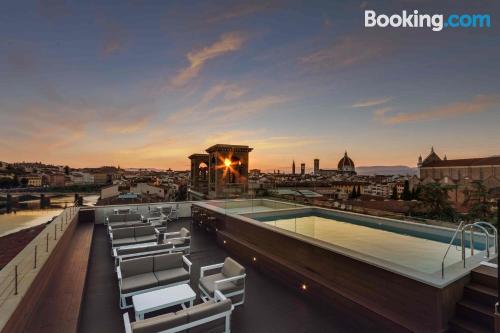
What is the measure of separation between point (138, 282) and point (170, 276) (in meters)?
0.44

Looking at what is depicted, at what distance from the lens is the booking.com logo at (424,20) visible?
6.89 meters

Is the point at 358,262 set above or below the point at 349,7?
below

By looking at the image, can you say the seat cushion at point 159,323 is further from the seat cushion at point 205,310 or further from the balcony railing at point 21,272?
the balcony railing at point 21,272

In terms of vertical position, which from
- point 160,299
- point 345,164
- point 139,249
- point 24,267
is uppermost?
point 345,164

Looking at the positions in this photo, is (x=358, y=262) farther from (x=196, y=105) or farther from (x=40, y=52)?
(x=40, y=52)

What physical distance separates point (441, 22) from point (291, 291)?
839 cm

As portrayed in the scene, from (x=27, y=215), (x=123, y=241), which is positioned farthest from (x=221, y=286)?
(x=27, y=215)

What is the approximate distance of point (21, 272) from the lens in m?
3.05

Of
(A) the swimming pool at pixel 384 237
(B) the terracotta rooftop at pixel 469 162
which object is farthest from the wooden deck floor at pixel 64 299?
(B) the terracotta rooftop at pixel 469 162

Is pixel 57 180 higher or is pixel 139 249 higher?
pixel 57 180

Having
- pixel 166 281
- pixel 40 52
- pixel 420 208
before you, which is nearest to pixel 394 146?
pixel 420 208

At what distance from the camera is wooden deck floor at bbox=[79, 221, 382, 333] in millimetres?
2975

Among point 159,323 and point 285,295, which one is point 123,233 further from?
point 159,323

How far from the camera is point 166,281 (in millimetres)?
3645
